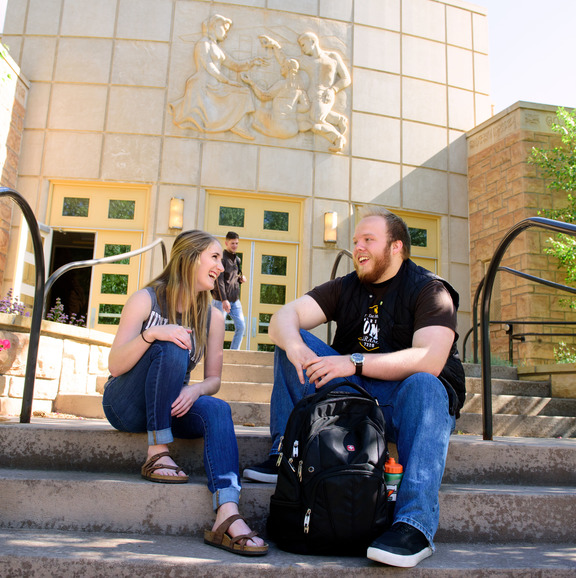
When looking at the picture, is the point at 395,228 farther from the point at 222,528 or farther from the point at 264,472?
the point at 222,528

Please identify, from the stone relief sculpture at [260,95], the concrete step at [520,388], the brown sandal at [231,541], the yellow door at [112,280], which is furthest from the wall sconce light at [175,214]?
the brown sandal at [231,541]

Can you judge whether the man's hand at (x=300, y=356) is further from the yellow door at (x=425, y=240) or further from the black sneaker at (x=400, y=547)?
the yellow door at (x=425, y=240)

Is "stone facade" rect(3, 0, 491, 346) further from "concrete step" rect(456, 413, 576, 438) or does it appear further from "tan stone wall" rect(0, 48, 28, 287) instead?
"concrete step" rect(456, 413, 576, 438)

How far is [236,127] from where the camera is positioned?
312 inches

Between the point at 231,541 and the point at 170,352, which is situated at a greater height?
the point at 170,352

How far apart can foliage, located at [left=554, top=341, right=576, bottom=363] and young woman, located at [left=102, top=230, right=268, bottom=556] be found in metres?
6.08

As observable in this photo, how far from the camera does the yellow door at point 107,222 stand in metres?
7.77

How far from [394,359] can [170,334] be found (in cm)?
81

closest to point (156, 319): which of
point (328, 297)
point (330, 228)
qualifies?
point (328, 297)

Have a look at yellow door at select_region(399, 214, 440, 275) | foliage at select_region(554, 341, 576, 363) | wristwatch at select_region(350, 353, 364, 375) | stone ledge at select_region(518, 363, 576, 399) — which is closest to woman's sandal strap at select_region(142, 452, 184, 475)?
wristwatch at select_region(350, 353, 364, 375)

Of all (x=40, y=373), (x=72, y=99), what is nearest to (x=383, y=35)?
(x=72, y=99)

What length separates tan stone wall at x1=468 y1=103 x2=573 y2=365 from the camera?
24.4 ft

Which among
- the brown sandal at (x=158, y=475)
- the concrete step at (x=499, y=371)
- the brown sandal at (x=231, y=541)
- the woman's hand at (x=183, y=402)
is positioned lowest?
the brown sandal at (x=231, y=541)

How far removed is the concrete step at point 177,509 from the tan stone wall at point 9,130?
20.2 feet
